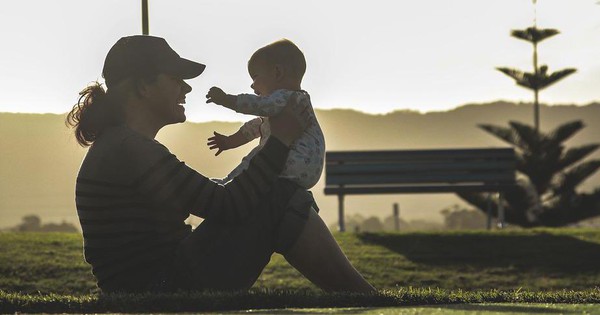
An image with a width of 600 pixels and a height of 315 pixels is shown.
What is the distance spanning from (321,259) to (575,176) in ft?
84.3

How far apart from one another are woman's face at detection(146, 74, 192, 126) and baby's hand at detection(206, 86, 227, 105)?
164 mm

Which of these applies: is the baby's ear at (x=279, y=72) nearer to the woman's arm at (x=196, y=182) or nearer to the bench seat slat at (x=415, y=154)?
the woman's arm at (x=196, y=182)

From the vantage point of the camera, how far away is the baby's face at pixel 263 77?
16.6 feet

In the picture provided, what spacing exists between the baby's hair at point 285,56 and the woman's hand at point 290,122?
1.28 feet

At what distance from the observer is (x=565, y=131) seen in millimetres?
28531

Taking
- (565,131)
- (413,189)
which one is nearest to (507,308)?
(413,189)

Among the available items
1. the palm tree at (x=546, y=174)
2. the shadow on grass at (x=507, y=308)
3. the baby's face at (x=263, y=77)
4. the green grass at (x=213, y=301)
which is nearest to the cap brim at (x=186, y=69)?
the baby's face at (x=263, y=77)

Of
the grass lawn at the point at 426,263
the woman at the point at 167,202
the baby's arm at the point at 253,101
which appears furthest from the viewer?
the grass lawn at the point at 426,263

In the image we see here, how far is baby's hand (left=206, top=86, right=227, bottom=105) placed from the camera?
475 centimetres

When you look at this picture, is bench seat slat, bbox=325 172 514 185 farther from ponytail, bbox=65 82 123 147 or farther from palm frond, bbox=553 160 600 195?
palm frond, bbox=553 160 600 195

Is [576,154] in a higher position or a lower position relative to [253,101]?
lower

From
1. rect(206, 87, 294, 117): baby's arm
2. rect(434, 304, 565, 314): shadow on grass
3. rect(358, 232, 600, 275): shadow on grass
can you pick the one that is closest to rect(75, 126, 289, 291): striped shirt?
rect(206, 87, 294, 117): baby's arm

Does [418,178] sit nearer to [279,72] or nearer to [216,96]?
[279,72]

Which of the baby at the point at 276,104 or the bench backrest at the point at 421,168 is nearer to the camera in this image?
the baby at the point at 276,104
